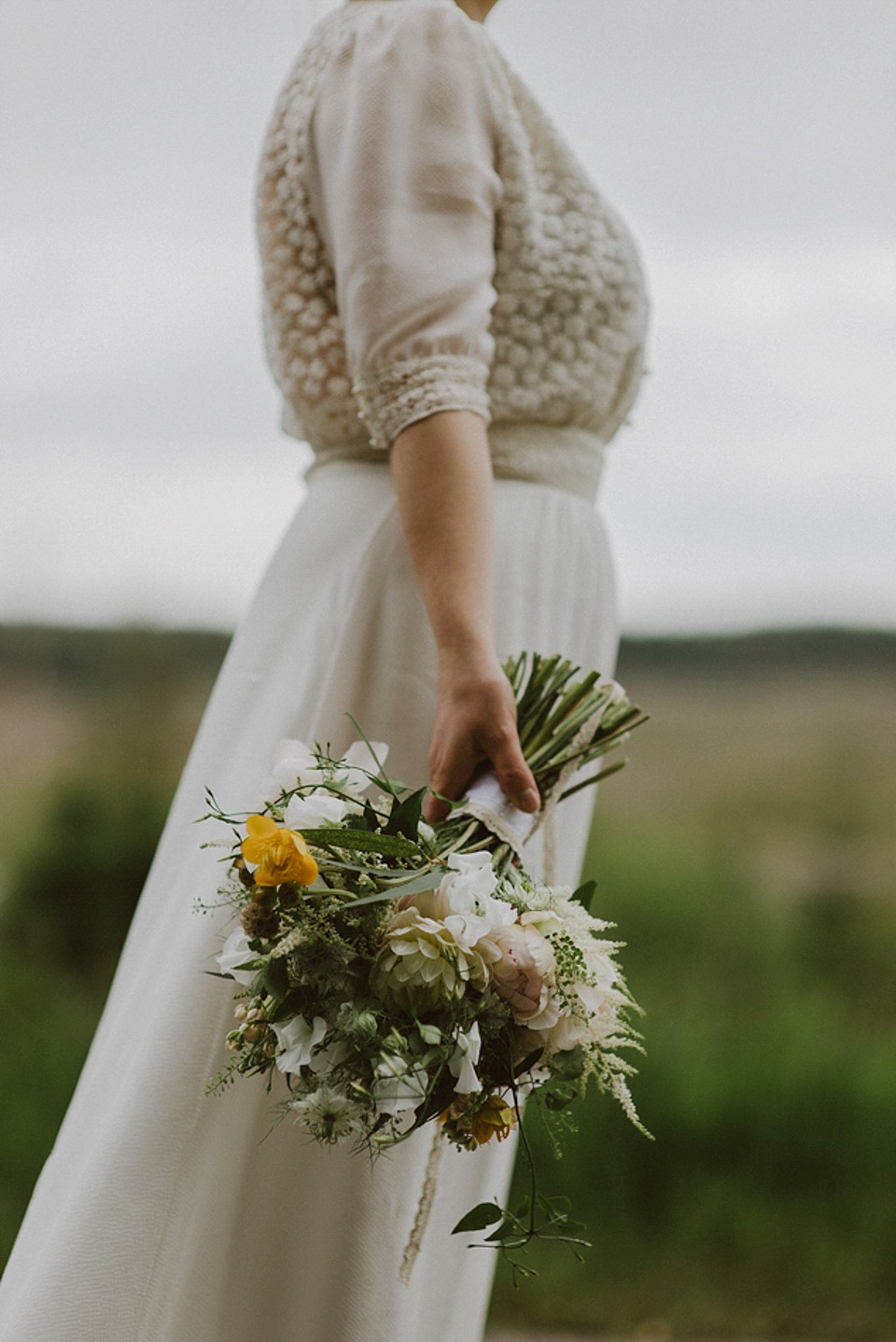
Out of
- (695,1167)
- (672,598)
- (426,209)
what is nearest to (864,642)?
(672,598)

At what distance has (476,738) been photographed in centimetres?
99

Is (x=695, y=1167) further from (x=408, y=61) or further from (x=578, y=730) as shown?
(x=408, y=61)

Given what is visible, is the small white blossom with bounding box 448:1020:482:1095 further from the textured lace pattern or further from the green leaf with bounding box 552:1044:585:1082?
the textured lace pattern

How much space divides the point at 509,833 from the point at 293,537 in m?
0.48

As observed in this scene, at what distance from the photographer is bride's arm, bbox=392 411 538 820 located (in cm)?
98

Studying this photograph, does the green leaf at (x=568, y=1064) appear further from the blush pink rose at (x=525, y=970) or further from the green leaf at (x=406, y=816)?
the green leaf at (x=406, y=816)

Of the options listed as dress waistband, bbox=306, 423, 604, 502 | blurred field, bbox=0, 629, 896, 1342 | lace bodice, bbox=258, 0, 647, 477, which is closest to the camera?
lace bodice, bbox=258, 0, 647, 477

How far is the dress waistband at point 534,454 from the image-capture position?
4.00 ft

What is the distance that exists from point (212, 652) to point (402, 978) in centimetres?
280

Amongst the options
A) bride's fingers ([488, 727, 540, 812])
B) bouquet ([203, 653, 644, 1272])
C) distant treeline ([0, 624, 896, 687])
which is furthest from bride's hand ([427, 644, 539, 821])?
distant treeline ([0, 624, 896, 687])

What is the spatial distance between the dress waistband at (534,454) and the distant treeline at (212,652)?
2171mm

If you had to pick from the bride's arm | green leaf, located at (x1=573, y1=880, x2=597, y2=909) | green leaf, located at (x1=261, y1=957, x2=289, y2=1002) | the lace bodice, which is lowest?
green leaf, located at (x1=261, y1=957, x2=289, y2=1002)

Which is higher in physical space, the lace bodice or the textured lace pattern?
the lace bodice

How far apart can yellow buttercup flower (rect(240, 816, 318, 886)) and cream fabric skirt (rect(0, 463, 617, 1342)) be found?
32 cm
